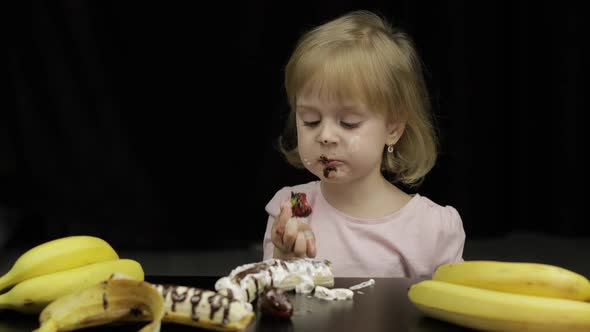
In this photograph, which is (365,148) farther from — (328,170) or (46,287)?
(46,287)

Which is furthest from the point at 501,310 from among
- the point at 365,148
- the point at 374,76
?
the point at 374,76

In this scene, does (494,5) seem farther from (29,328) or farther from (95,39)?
(29,328)

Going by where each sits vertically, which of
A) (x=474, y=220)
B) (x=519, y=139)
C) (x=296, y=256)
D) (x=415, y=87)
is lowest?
(x=474, y=220)

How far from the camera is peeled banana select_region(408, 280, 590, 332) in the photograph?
1162 mm

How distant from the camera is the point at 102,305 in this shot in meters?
1.19

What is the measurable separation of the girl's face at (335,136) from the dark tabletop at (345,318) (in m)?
0.50

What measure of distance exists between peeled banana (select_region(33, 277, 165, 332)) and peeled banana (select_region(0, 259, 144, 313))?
85 mm

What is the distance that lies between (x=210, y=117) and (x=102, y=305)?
8.98 feet

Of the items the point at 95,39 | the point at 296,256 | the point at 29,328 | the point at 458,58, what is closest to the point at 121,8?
the point at 95,39

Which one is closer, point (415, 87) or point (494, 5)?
point (415, 87)

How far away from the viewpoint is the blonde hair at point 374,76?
6.26 feet

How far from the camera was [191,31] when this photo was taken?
12.7ft

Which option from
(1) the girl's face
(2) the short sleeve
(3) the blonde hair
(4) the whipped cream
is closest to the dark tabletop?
(4) the whipped cream

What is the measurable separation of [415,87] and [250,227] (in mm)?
2001
